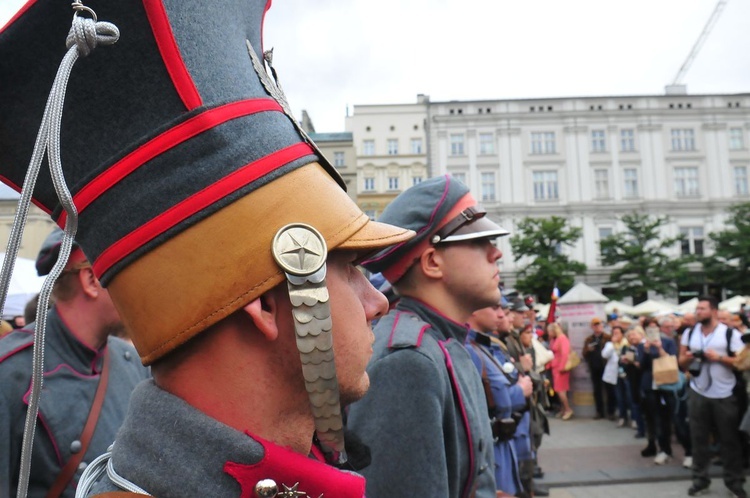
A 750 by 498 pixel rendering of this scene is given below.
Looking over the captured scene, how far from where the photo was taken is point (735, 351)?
764cm

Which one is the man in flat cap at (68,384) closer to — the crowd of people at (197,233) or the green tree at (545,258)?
the crowd of people at (197,233)

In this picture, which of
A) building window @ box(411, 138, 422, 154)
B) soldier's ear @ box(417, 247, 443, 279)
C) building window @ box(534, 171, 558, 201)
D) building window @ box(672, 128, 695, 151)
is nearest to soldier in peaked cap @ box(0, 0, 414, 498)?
soldier's ear @ box(417, 247, 443, 279)

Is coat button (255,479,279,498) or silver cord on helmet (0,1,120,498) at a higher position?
silver cord on helmet (0,1,120,498)

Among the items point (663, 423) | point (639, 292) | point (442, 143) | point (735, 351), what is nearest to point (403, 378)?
point (735, 351)

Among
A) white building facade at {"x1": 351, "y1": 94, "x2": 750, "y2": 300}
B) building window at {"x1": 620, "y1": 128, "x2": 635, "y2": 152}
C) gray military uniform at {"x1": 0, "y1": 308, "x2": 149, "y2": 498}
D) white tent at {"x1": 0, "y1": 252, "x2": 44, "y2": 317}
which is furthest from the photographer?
building window at {"x1": 620, "y1": 128, "x2": 635, "y2": 152}

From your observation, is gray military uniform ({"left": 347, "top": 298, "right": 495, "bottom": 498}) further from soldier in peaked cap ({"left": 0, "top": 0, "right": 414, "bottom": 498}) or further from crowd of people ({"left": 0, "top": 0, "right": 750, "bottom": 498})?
soldier in peaked cap ({"left": 0, "top": 0, "right": 414, "bottom": 498})

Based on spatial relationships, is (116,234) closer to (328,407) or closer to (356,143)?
(328,407)

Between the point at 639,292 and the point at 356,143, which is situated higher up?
the point at 356,143

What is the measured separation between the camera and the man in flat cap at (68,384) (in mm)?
2439

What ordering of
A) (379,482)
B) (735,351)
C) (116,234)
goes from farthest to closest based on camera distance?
(735,351)
(379,482)
(116,234)

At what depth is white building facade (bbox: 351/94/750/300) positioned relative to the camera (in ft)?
149

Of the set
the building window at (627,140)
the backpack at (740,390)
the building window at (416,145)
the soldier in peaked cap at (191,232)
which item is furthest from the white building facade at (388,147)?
the soldier in peaked cap at (191,232)

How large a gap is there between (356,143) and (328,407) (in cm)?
5024

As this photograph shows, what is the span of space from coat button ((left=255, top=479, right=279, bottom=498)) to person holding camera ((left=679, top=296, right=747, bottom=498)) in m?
7.78
